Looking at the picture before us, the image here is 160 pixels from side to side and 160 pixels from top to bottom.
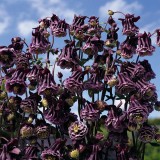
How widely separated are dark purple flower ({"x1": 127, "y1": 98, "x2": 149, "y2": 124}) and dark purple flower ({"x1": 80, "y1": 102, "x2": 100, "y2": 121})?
0.32m

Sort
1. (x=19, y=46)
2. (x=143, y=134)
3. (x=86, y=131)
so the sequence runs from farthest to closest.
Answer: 1. (x=19, y=46)
2. (x=143, y=134)
3. (x=86, y=131)

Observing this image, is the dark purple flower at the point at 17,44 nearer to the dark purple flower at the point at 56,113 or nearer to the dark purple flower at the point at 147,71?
the dark purple flower at the point at 56,113

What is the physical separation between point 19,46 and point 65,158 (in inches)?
54.0

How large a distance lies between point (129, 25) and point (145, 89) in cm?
77

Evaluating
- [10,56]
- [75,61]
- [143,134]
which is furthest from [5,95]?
[143,134]

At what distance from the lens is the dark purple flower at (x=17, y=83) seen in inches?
187

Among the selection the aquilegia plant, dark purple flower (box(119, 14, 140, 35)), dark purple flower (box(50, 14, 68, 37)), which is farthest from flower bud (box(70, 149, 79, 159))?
dark purple flower (box(119, 14, 140, 35))

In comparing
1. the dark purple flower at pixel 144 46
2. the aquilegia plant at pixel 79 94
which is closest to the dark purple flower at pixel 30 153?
the aquilegia plant at pixel 79 94

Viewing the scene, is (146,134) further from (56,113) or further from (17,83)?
(17,83)

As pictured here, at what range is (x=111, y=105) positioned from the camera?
4.82m

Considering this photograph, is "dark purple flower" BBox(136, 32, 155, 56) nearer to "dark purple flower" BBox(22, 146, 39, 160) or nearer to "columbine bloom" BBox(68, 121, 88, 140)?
"columbine bloom" BBox(68, 121, 88, 140)

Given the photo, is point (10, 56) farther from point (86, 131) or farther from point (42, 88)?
point (86, 131)

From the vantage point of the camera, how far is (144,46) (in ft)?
16.3

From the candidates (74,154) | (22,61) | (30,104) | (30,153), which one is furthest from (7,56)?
(74,154)
